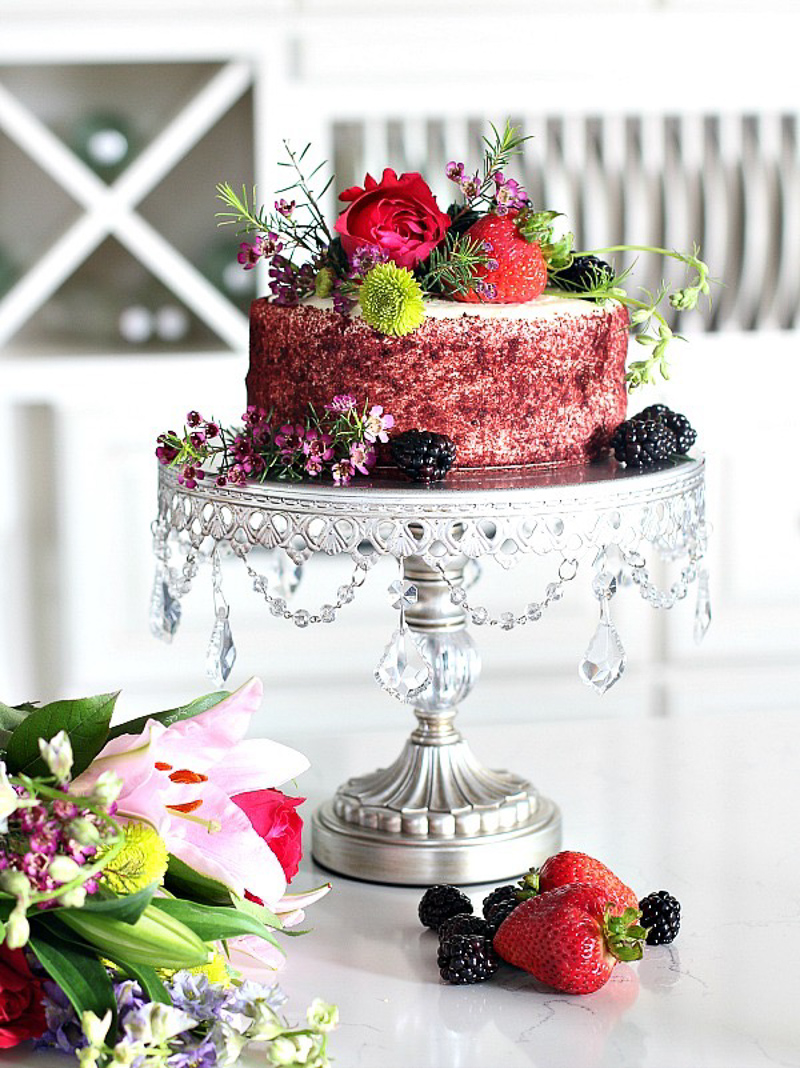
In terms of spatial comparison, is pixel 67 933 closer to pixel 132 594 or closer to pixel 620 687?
pixel 132 594

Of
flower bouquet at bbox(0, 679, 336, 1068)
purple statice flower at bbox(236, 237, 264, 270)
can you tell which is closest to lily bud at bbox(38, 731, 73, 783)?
flower bouquet at bbox(0, 679, 336, 1068)

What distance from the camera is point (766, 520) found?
8.44ft

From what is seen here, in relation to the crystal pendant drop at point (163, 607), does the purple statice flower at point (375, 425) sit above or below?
above

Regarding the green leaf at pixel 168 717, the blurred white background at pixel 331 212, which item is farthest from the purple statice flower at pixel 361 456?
the blurred white background at pixel 331 212

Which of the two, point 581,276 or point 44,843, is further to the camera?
point 581,276

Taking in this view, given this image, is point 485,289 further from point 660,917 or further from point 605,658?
point 660,917

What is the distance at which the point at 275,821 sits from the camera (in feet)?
3.34

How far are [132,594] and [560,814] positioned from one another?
128 cm

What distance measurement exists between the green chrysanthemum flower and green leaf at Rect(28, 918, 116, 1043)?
1.66ft

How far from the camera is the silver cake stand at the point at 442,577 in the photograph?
1.11 metres

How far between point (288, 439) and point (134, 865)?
0.40 meters

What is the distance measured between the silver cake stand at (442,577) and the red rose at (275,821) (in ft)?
0.43

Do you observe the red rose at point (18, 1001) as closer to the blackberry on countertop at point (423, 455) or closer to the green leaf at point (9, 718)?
the green leaf at point (9, 718)

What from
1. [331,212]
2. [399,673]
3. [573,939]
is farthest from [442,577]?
[331,212]
